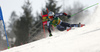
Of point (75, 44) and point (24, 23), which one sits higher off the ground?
point (75, 44)

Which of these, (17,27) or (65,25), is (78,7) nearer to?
(17,27)

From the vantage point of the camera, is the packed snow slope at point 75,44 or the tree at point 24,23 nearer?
the packed snow slope at point 75,44

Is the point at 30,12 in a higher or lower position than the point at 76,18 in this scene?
higher

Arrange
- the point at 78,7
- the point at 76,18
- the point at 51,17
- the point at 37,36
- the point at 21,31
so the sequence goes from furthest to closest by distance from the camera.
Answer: the point at 78,7 < the point at 76,18 < the point at 21,31 < the point at 37,36 < the point at 51,17

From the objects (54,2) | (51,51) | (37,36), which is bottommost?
(37,36)

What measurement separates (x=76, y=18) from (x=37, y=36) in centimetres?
1485

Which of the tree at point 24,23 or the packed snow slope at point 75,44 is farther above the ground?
the packed snow slope at point 75,44

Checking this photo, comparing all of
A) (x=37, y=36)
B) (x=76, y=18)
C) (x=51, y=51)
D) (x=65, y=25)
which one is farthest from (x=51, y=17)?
(x=76, y=18)

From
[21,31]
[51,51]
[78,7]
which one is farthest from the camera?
[78,7]

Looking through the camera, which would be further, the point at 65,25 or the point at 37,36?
the point at 37,36

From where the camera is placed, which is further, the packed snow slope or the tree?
the tree

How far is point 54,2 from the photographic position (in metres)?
23.7

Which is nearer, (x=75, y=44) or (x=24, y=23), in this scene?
(x=75, y=44)

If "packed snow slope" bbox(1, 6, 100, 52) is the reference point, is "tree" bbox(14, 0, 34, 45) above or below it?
below
